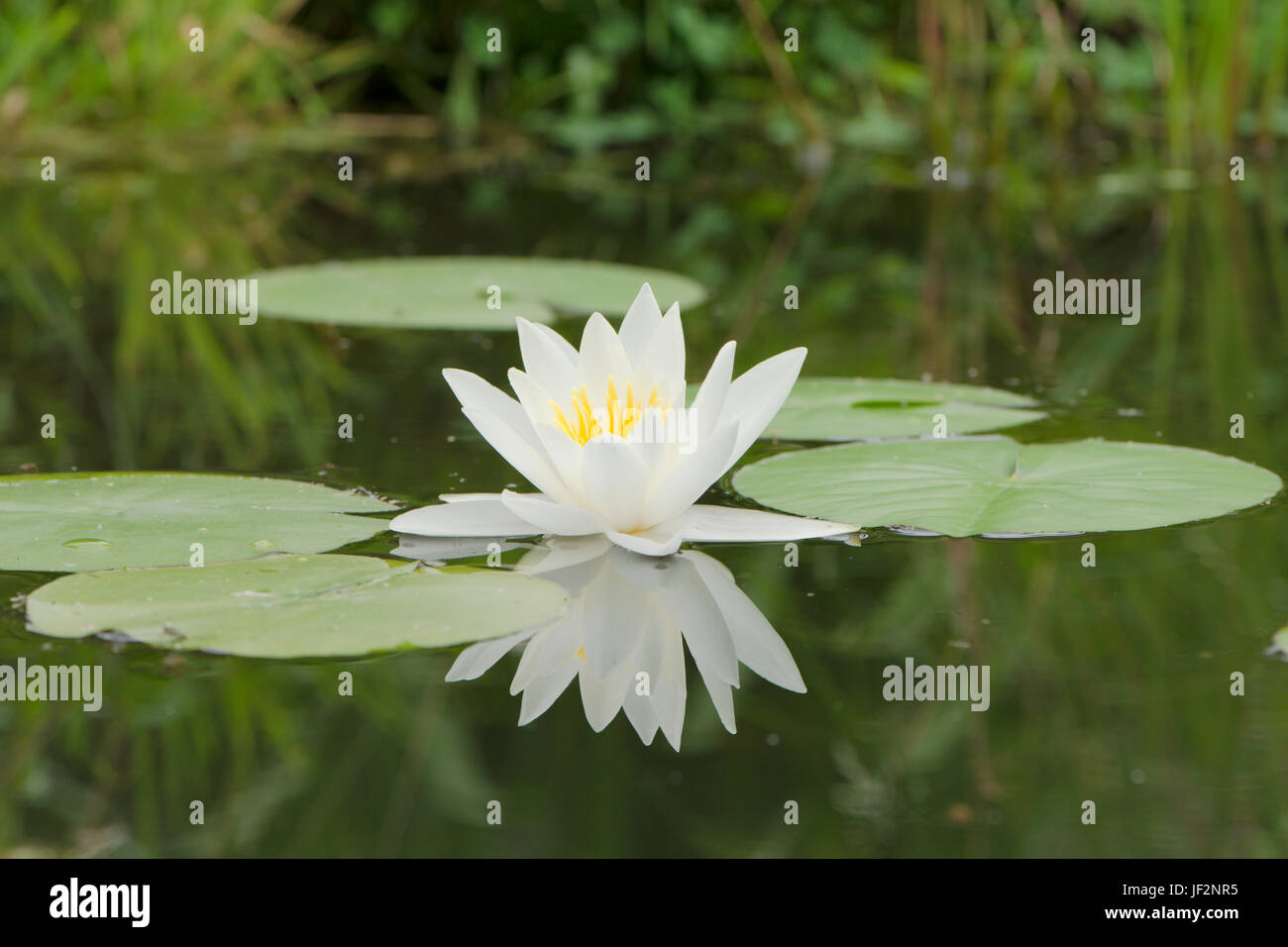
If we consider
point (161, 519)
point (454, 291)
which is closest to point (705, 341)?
point (454, 291)

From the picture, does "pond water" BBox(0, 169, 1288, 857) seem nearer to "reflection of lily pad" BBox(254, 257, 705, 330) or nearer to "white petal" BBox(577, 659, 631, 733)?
"white petal" BBox(577, 659, 631, 733)

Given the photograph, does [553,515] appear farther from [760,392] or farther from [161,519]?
[161,519]

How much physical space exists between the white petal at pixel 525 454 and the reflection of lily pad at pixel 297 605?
0.14 metres

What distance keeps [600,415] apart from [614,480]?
0.09 metres

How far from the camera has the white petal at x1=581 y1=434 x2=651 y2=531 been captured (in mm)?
1474

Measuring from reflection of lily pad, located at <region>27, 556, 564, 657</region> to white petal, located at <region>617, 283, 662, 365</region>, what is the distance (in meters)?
0.32

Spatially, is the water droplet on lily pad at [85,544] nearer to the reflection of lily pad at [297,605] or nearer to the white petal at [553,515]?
the reflection of lily pad at [297,605]

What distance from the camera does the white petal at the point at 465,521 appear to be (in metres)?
1.57

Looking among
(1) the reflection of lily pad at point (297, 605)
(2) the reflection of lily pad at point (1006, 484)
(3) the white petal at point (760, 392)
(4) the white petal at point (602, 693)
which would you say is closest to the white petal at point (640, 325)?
(3) the white petal at point (760, 392)

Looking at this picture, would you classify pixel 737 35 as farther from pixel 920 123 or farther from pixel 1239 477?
pixel 1239 477

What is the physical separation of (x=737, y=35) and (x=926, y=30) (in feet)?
6.51

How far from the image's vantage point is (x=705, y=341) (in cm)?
276

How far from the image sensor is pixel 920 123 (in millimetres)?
6418
